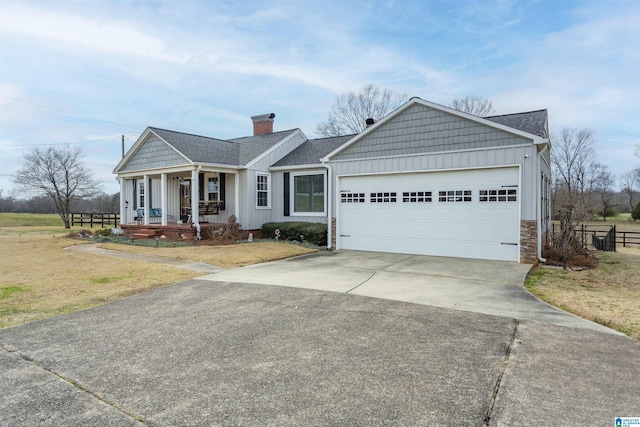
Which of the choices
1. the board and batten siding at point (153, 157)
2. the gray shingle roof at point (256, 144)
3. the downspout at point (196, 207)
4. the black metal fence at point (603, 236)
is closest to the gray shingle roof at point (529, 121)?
the black metal fence at point (603, 236)

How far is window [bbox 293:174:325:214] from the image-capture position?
15461 mm

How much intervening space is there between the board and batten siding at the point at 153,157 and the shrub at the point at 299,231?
4.40 meters

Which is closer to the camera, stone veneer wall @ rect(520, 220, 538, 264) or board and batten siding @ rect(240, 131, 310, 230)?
stone veneer wall @ rect(520, 220, 538, 264)

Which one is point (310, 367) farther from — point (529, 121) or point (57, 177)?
point (57, 177)

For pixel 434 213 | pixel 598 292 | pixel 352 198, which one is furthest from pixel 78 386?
pixel 352 198

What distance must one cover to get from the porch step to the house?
2.23 feet

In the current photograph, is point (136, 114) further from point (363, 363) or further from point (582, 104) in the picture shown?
point (363, 363)

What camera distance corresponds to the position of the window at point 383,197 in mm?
12292

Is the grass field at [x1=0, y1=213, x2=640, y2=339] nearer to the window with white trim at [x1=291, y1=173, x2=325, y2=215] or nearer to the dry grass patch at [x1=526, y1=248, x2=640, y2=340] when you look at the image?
the dry grass patch at [x1=526, y1=248, x2=640, y2=340]

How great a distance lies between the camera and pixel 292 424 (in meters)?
2.70

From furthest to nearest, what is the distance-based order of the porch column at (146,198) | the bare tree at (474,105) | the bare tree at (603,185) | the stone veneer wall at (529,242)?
the bare tree at (603,185)
the bare tree at (474,105)
the porch column at (146,198)
the stone veneer wall at (529,242)

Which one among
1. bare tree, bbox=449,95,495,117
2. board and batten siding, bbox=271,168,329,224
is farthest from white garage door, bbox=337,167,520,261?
bare tree, bbox=449,95,495,117

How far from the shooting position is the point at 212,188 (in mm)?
17359

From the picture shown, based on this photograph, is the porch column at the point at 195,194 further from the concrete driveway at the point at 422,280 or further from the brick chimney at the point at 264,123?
the brick chimney at the point at 264,123
